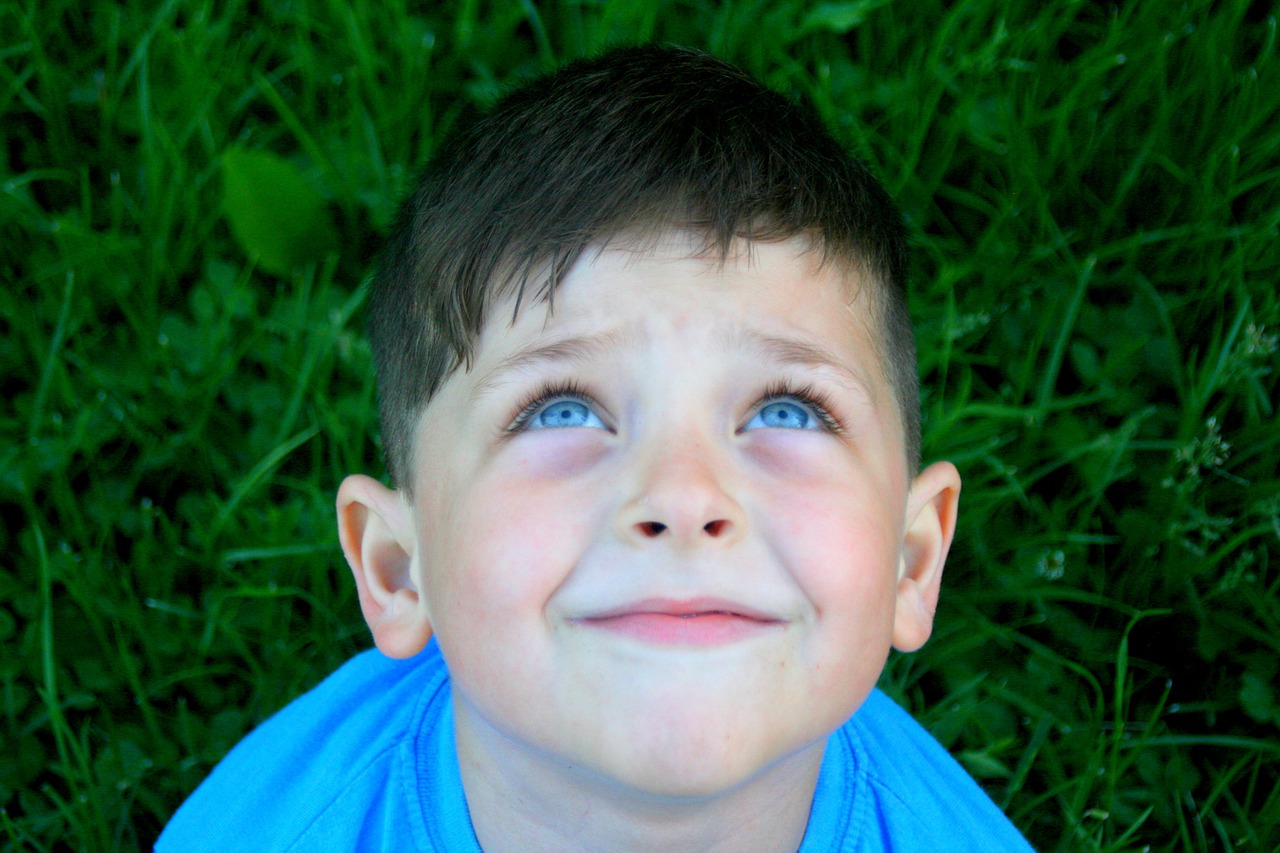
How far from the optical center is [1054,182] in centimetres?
292

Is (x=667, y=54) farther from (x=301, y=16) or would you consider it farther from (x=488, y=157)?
(x=301, y=16)

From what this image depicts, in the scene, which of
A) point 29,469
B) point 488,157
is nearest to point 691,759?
point 488,157

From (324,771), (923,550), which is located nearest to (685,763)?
(923,550)

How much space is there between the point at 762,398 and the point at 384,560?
27.3 inches

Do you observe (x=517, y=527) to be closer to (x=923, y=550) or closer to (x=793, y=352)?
(x=793, y=352)

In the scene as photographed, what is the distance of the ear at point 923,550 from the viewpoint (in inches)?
75.4

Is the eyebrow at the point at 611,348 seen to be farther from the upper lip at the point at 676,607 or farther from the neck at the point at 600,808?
the neck at the point at 600,808

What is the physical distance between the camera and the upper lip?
151 centimetres

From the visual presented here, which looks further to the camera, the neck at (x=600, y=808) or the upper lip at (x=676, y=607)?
the neck at (x=600, y=808)

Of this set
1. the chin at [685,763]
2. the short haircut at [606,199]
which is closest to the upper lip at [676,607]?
the chin at [685,763]

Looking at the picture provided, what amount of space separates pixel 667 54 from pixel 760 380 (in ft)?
2.03

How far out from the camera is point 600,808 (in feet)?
5.95

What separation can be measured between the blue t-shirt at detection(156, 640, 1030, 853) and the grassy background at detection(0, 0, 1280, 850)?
15.0 inches

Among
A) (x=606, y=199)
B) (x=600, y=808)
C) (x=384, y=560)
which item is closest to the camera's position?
(x=606, y=199)
